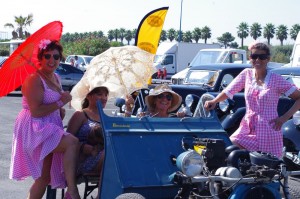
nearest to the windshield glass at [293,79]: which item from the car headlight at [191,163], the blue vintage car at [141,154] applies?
the blue vintage car at [141,154]

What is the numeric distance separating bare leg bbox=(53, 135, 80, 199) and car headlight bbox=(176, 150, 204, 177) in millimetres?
1118

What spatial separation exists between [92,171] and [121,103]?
1.05 meters

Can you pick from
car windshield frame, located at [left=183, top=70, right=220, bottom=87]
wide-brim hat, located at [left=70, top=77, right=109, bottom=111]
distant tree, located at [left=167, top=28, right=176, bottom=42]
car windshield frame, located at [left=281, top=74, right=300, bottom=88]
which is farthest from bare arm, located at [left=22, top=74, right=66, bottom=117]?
distant tree, located at [left=167, top=28, right=176, bottom=42]

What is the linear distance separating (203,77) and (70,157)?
857cm

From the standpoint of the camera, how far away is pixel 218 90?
41.3ft

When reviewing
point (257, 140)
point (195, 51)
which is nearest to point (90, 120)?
point (257, 140)

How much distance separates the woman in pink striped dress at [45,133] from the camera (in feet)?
17.2

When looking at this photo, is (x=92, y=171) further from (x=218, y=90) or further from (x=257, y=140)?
(x=218, y=90)

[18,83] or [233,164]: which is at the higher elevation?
[18,83]

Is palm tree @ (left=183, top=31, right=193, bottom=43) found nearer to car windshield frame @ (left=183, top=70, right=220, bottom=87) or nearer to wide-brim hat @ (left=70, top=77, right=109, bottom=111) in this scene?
car windshield frame @ (left=183, top=70, right=220, bottom=87)

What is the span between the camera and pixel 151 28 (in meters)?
14.8

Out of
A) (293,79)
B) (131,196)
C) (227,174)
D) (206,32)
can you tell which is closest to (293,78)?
(293,79)

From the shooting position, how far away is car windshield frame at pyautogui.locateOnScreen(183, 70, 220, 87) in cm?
1281

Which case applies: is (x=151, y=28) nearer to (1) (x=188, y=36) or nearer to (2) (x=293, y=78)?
(2) (x=293, y=78)
